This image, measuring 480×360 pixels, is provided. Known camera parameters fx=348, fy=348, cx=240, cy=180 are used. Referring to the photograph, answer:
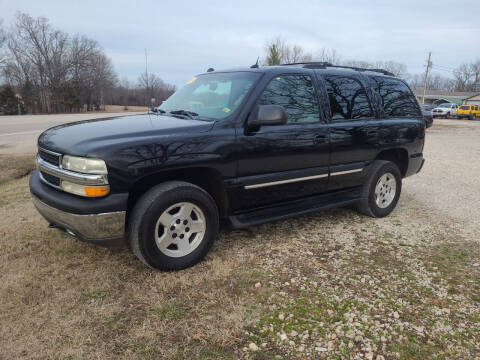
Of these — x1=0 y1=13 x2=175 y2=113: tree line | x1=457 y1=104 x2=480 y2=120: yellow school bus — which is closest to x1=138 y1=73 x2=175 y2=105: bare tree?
x1=0 y1=13 x2=175 y2=113: tree line

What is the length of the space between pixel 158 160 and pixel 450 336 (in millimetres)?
2600

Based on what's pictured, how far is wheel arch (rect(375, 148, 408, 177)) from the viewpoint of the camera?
4945 millimetres

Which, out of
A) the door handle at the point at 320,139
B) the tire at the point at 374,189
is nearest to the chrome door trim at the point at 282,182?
the door handle at the point at 320,139

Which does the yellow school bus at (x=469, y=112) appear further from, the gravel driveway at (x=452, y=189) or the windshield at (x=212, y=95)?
the windshield at (x=212, y=95)

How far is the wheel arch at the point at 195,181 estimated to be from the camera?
10.2ft

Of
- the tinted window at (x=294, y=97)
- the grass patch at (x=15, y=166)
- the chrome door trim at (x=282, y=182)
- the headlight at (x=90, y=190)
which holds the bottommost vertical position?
the grass patch at (x=15, y=166)

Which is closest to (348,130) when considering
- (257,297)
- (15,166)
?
(257,297)

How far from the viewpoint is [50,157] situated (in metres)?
3.13

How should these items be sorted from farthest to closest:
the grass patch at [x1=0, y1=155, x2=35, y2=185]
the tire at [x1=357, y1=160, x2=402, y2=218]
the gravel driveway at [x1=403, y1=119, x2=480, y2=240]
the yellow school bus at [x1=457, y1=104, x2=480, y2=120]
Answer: the yellow school bus at [x1=457, y1=104, x2=480, y2=120] → the grass patch at [x1=0, y1=155, x2=35, y2=185] → the gravel driveway at [x1=403, y1=119, x2=480, y2=240] → the tire at [x1=357, y1=160, x2=402, y2=218]

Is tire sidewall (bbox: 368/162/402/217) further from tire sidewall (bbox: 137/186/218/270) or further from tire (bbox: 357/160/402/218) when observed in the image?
tire sidewall (bbox: 137/186/218/270)

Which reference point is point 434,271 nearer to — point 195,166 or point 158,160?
point 195,166

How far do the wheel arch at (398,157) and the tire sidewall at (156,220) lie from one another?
2.74 metres

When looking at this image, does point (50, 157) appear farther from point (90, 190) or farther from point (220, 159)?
point (220, 159)

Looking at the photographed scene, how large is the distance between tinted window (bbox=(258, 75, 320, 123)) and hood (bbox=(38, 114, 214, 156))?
0.78 meters
